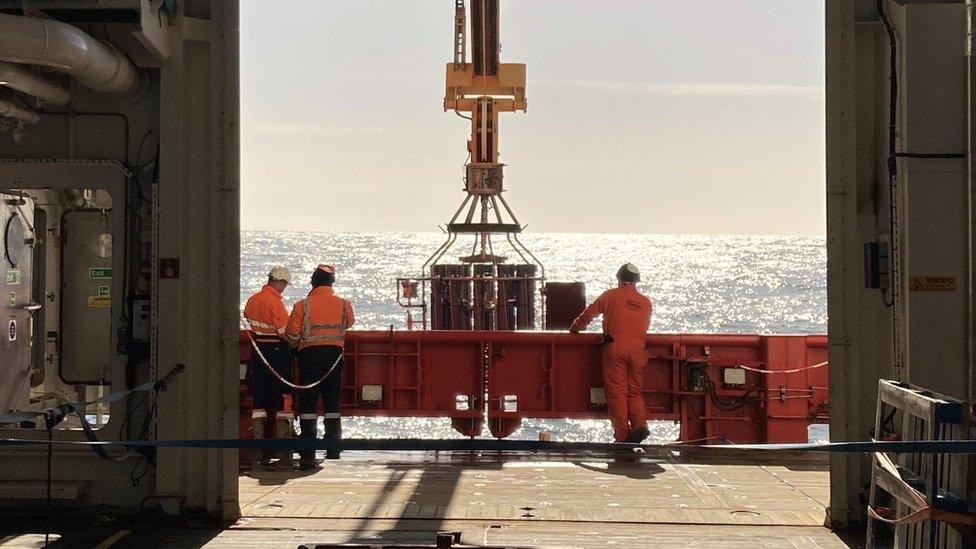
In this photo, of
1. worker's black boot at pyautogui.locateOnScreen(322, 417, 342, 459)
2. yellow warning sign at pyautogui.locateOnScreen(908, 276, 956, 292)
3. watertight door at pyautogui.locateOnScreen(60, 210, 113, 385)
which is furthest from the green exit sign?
yellow warning sign at pyautogui.locateOnScreen(908, 276, 956, 292)

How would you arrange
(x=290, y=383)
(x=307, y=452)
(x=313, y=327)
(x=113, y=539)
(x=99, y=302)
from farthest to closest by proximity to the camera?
(x=99, y=302), (x=290, y=383), (x=313, y=327), (x=307, y=452), (x=113, y=539)

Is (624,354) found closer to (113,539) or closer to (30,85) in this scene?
(113,539)

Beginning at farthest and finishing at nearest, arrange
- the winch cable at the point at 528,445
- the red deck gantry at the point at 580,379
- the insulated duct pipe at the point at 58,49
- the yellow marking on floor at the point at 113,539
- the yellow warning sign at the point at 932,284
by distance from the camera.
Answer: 1. the red deck gantry at the point at 580,379
2. the yellow marking on floor at the point at 113,539
3. the yellow warning sign at the point at 932,284
4. the insulated duct pipe at the point at 58,49
5. the winch cable at the point at 528,445

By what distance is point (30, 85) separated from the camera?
718 cm

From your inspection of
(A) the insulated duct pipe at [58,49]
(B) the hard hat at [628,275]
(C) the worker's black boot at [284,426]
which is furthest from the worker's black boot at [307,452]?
(A) the insulated duct pipe at [58,49]

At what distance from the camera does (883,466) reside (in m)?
6.09

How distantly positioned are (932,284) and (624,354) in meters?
4.43

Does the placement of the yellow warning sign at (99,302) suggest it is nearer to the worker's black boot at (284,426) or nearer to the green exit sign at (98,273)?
the green exit sign at (98,273)

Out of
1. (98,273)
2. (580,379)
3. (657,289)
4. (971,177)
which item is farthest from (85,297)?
(657,289)

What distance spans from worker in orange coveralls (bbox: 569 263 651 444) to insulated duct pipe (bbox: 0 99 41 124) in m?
5.52

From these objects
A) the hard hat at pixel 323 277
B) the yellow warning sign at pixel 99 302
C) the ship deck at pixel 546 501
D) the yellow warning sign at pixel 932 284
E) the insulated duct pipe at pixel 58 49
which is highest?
the insulated duct pipe at pixel 58 49

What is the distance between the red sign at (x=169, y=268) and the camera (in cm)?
780

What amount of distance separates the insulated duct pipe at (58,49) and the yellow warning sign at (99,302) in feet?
14.2

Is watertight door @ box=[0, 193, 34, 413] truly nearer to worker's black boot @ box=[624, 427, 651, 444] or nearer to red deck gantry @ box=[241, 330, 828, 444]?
red deck gantry @ box=[241, 330, 828, 444]
